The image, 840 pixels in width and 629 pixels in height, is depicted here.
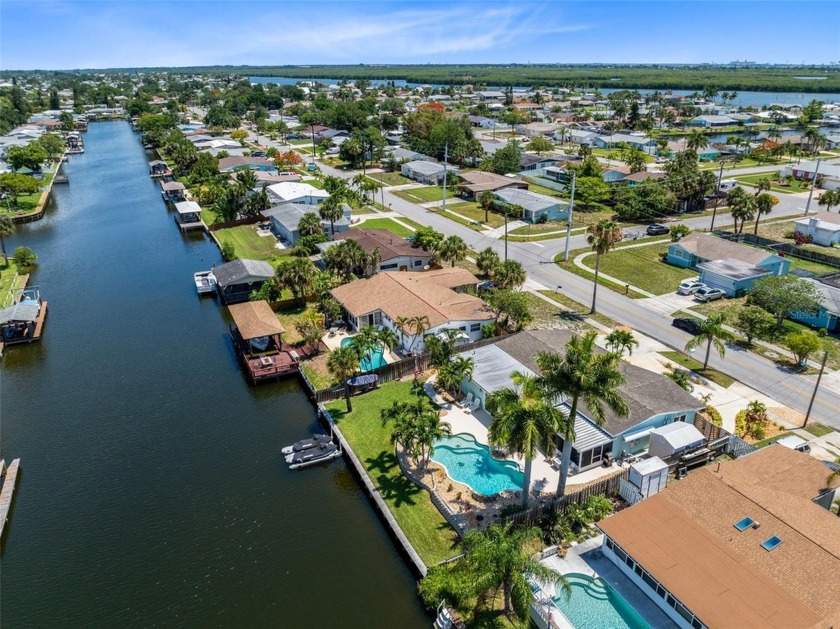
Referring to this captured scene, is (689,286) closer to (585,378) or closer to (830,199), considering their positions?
(585,378)

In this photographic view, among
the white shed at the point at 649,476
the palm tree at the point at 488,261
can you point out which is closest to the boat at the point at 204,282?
the palm tree at the point at 488,261

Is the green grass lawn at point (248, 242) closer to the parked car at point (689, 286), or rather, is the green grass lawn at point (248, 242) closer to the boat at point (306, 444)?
the boat at point (306, 444)

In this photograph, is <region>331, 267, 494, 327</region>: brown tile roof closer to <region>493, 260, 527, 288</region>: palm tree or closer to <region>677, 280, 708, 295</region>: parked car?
<region>493, 260, 527, 288</region>: palm tree

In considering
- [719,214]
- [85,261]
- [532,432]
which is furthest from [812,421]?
[85,261]

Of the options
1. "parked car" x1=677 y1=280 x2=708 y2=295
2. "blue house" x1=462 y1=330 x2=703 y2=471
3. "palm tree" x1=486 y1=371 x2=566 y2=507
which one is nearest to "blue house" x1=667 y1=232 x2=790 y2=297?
"parked car" x1=677 y1=280 x2=708 y2=295

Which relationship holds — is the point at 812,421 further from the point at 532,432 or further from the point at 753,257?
the point at 753,257
